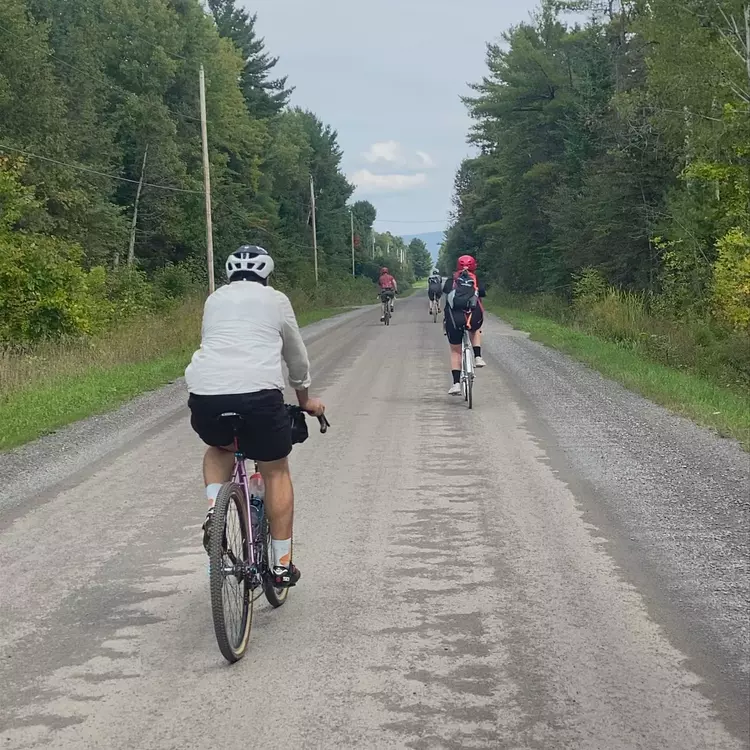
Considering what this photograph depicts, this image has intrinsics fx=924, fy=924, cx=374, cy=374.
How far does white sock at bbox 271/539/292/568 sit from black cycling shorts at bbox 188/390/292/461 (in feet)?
1.68

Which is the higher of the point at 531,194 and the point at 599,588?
the point at 531,194

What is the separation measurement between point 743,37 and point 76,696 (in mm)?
22067

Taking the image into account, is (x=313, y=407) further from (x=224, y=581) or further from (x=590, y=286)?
(x=590, y=286)

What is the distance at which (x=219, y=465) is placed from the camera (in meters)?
4.62

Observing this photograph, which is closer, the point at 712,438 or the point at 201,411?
the point at 201,411

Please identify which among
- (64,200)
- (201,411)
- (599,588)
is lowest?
(599,588)

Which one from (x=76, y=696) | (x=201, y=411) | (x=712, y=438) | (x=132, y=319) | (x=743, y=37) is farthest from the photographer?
(x=132, y=319)

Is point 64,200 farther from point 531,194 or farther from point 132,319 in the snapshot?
point 531,194

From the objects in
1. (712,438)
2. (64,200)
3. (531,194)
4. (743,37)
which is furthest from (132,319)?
(531,194)

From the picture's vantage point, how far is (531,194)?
4512 cm

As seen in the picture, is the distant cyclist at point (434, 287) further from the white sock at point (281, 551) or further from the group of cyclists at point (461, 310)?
the white sock at point (281, 551)

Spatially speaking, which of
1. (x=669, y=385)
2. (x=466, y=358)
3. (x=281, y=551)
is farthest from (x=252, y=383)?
(x=669, y=385)

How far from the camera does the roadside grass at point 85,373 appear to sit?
11750 mm

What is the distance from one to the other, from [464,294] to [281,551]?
26.2ft
